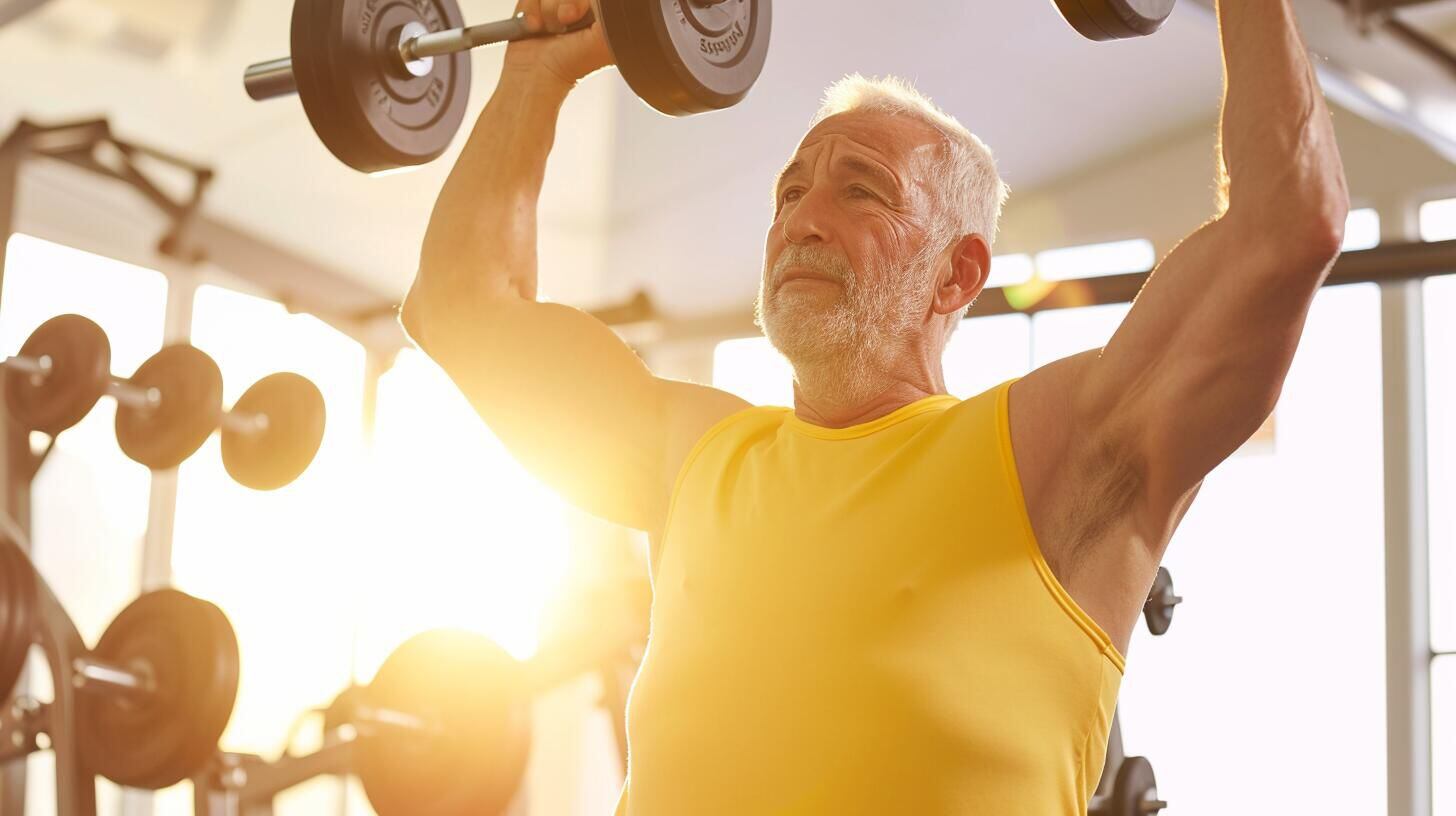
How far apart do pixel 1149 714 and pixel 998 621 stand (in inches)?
160

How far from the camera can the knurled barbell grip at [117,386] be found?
310 cm

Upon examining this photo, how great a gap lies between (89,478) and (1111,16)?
14.1 feet

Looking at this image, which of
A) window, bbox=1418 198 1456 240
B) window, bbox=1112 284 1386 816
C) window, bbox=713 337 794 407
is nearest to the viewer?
window, bbox=1112 284 1386 816

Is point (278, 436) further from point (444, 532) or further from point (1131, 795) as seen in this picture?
point (444, 532)

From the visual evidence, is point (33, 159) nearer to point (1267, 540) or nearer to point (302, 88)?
point (302, 88)

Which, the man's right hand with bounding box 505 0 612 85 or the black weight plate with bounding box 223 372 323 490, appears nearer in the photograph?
the man's right hand with bounding box 505 0 612 85

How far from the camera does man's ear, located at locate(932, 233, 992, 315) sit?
159cm

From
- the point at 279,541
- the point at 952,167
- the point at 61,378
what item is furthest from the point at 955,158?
the point at 279,541

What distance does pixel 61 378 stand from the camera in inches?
124

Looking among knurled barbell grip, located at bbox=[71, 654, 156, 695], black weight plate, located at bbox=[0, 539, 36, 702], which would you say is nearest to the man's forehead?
knurled barbell grip, located at bbox=[71, 654, 156, 695]

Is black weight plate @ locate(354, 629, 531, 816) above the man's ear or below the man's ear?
below

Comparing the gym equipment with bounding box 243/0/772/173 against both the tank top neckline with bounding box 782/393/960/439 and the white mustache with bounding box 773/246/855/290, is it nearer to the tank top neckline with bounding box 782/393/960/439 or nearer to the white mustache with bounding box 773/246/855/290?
the white mustache with bounding box 773/246/855/290

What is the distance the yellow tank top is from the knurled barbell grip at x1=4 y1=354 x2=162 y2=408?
7.33 feet

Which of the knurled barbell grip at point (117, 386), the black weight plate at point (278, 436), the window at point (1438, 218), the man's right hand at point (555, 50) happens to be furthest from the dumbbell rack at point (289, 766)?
the window at point (1438, 218)
